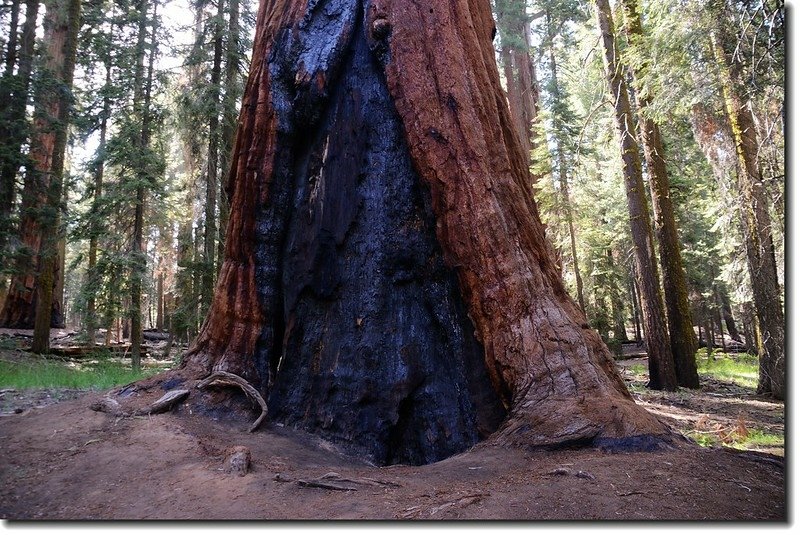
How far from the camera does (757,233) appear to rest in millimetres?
8242

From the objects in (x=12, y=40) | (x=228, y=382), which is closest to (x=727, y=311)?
(x=228, y=382)

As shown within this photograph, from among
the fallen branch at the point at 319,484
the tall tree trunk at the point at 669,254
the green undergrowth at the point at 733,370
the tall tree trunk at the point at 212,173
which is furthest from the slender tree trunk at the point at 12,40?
the green undergrowth at the point at 733,370

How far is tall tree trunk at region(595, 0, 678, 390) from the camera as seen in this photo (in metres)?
11.0

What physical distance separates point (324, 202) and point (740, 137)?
25.7 ft

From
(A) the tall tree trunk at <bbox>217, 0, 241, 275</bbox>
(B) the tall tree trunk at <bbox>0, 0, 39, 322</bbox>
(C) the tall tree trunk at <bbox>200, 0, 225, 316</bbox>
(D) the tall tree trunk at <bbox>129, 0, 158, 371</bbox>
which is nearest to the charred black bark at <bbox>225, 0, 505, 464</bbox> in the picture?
(C) the tall tree trunk at <bbox>200, 0, 225, 316</bbox>

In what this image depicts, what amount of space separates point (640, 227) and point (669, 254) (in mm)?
860

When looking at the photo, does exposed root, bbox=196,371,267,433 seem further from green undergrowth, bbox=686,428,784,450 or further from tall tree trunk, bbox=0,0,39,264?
tall tree trunk, bbox=0,0,39,264

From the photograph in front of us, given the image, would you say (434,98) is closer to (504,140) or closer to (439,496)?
(504,140)

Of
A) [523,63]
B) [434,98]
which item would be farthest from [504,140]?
[523,63]

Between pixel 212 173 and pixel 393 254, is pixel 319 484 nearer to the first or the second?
pixel 393 254

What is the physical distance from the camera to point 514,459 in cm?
360

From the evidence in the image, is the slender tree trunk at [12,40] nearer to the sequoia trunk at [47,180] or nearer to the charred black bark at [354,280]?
the sequoia trunk at [47,180]

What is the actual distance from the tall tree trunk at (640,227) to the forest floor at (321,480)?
Answer: 813 centimetres

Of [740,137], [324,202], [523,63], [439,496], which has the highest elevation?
[523,63]
